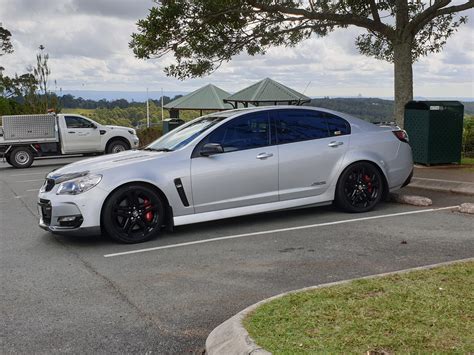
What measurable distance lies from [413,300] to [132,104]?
36.2 m

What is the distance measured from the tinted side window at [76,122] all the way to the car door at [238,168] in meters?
14.9

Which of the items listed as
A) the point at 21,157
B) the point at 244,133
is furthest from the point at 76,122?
the point at 244,133

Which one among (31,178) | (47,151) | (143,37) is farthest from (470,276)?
(47,151)

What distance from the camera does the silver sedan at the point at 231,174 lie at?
6797 millimetres

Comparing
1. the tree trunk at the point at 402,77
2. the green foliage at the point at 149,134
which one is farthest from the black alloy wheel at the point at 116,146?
the tree trunk at the point at 402,77

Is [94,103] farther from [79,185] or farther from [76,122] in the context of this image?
[79,185]

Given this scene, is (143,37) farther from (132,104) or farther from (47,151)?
(132,104)

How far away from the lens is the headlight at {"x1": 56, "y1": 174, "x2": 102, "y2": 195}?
6.73 m

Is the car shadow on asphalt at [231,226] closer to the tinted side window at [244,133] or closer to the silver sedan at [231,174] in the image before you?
the silver sedan at [231,174]

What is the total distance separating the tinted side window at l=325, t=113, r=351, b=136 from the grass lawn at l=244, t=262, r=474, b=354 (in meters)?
3.62

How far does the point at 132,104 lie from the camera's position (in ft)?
128

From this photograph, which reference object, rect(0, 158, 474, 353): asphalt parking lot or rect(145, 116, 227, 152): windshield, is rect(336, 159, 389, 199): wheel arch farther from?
rect(145, 116, 227, 152): windshield

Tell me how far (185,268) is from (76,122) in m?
16.8

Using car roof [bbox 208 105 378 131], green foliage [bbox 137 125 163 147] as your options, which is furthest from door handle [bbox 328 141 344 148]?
green foliage [bbox 137 125 163 147]
